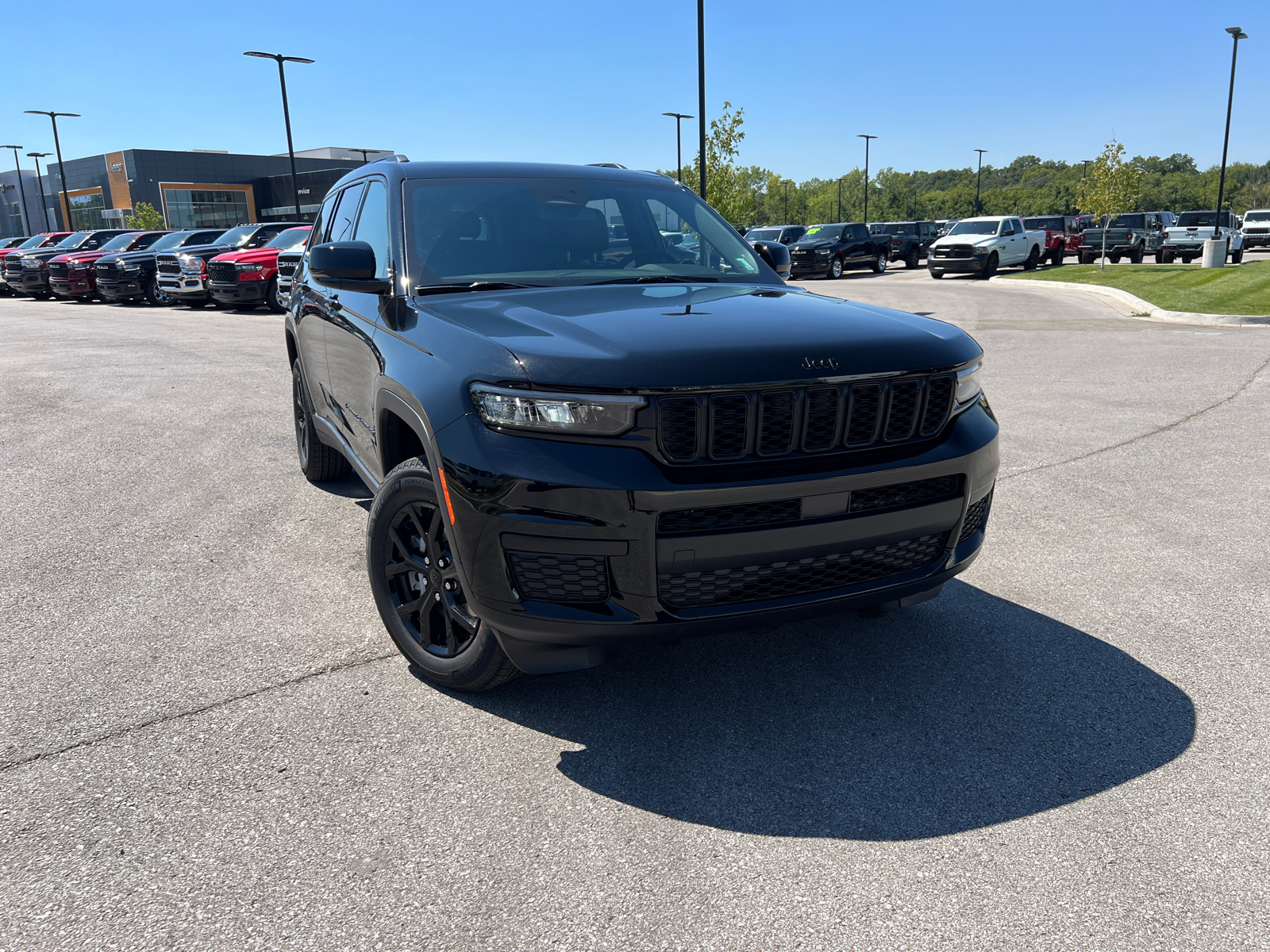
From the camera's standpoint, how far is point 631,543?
8.66 ft

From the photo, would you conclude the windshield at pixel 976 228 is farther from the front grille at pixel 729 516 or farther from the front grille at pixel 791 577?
the front grille at pixel 729 516

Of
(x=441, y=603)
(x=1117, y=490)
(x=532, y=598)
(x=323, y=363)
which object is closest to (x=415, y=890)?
(x=532, y=598)

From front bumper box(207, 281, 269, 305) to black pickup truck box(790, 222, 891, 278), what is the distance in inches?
705

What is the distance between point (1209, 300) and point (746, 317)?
736 inches

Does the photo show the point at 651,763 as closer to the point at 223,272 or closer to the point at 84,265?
the point at 223,272

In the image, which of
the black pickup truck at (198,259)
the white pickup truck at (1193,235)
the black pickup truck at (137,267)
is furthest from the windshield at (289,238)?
the white pickup truck at (1193,235)

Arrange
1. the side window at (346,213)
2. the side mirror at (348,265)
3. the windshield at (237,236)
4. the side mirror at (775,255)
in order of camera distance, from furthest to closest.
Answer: the windshield at (237,236), the side window at (346,213), the side mirror at (775,255), the side mirror at (348,265)

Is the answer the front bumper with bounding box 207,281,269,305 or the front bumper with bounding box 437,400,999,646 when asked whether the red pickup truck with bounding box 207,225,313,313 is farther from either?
the front bumper with bounding box 437,400,999,646

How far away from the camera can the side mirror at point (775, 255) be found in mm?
4693

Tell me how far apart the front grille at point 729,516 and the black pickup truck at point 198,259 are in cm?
2220

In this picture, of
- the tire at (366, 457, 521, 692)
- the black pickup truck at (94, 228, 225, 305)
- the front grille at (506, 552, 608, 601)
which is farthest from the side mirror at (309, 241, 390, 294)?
the black pickup truck at (94, 228, 225, 305)

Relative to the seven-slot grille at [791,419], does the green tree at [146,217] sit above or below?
above

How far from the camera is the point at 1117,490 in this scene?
19.4 ft

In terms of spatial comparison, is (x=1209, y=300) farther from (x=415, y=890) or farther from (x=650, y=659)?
(x=415, y=890)
